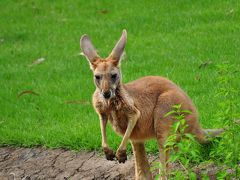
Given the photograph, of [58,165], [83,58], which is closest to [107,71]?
[58,165]

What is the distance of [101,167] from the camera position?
735 centimetres

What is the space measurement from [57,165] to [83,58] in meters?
4.01

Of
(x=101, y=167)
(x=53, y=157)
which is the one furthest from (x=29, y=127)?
(x=101, y=167)

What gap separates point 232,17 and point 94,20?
9.35ft

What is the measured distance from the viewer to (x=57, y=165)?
7.66 meters

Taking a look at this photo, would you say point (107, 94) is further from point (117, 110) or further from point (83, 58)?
point (83, 58)

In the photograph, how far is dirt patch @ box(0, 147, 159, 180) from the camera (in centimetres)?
728

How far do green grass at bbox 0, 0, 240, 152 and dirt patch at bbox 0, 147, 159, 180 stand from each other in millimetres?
146

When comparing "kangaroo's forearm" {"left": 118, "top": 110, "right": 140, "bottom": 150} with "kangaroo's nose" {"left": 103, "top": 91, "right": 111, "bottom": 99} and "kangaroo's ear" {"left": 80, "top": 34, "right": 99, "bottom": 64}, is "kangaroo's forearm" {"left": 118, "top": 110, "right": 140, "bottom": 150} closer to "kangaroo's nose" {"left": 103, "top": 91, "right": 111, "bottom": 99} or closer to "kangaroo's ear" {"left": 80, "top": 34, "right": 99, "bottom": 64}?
"kangaroo's nose" {"left": 103, "top": 91, "right": 111, "bottom": 99}

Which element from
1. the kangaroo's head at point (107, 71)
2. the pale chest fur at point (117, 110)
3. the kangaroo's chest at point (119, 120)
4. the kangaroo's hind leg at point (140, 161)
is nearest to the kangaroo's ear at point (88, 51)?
the kangaroo's head at point (107, 71)

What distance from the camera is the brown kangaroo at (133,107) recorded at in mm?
6309

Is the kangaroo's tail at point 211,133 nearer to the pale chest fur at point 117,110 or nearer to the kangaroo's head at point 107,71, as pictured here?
the pale chest fur at point 117,110

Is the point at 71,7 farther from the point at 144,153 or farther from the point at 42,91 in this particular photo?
the point at 144,153

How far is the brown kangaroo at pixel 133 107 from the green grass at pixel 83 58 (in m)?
0.44
